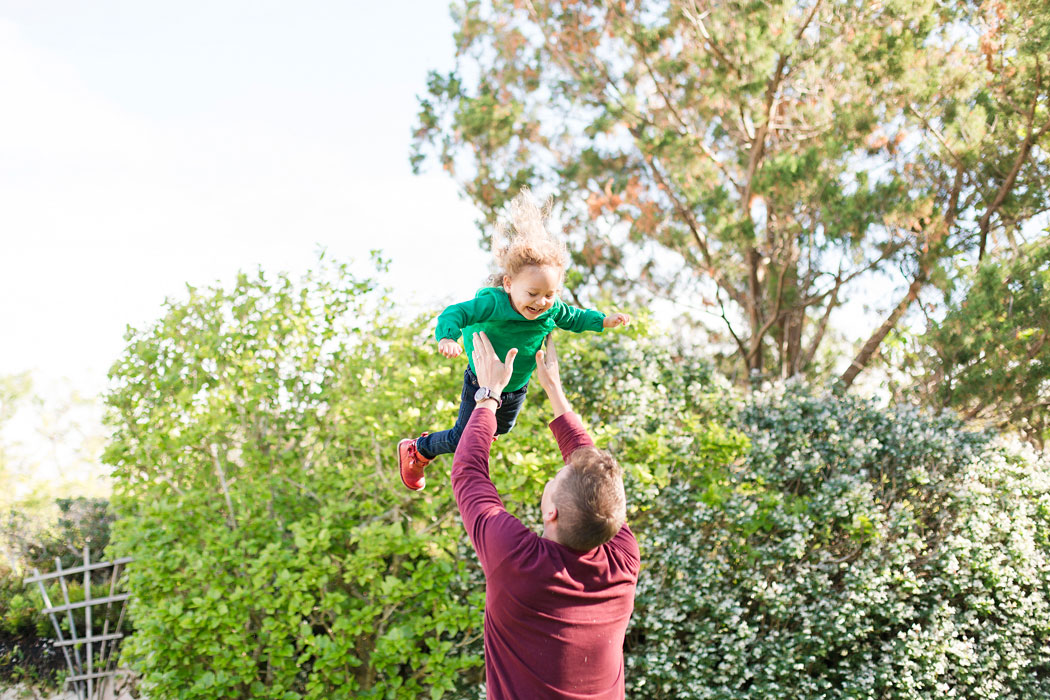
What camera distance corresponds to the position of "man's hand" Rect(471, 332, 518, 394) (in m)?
2.25

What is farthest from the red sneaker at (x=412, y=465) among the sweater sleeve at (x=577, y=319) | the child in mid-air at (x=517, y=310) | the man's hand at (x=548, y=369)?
the sweater sleeve at (x=577, y=319)

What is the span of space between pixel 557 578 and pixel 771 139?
8.69 metres

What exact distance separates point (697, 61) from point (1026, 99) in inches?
126

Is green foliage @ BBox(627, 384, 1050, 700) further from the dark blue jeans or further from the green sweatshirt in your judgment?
the green sweatshirt

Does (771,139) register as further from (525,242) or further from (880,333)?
(525,242)

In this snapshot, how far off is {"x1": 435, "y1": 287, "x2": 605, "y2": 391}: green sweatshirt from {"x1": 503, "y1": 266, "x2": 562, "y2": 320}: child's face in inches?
2.2

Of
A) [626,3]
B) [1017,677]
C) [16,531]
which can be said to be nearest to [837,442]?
[1017,677]

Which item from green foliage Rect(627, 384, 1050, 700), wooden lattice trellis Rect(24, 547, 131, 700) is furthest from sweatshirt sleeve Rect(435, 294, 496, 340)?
wooden lattice trellis Rect(24, 547, 131, 700)

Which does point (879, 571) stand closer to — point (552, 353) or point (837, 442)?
point (837, 442)

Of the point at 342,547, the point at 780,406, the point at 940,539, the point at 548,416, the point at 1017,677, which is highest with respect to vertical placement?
the point at 780,406

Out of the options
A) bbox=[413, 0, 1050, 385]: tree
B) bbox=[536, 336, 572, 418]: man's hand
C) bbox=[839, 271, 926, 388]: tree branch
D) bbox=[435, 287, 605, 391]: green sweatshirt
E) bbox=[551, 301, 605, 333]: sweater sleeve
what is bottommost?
bbox=[536, 336, 572, 418]: man's hand

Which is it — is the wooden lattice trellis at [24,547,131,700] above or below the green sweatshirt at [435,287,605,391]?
below

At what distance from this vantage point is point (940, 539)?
557 centimetres

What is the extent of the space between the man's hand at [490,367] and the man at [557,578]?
20 centimetres
